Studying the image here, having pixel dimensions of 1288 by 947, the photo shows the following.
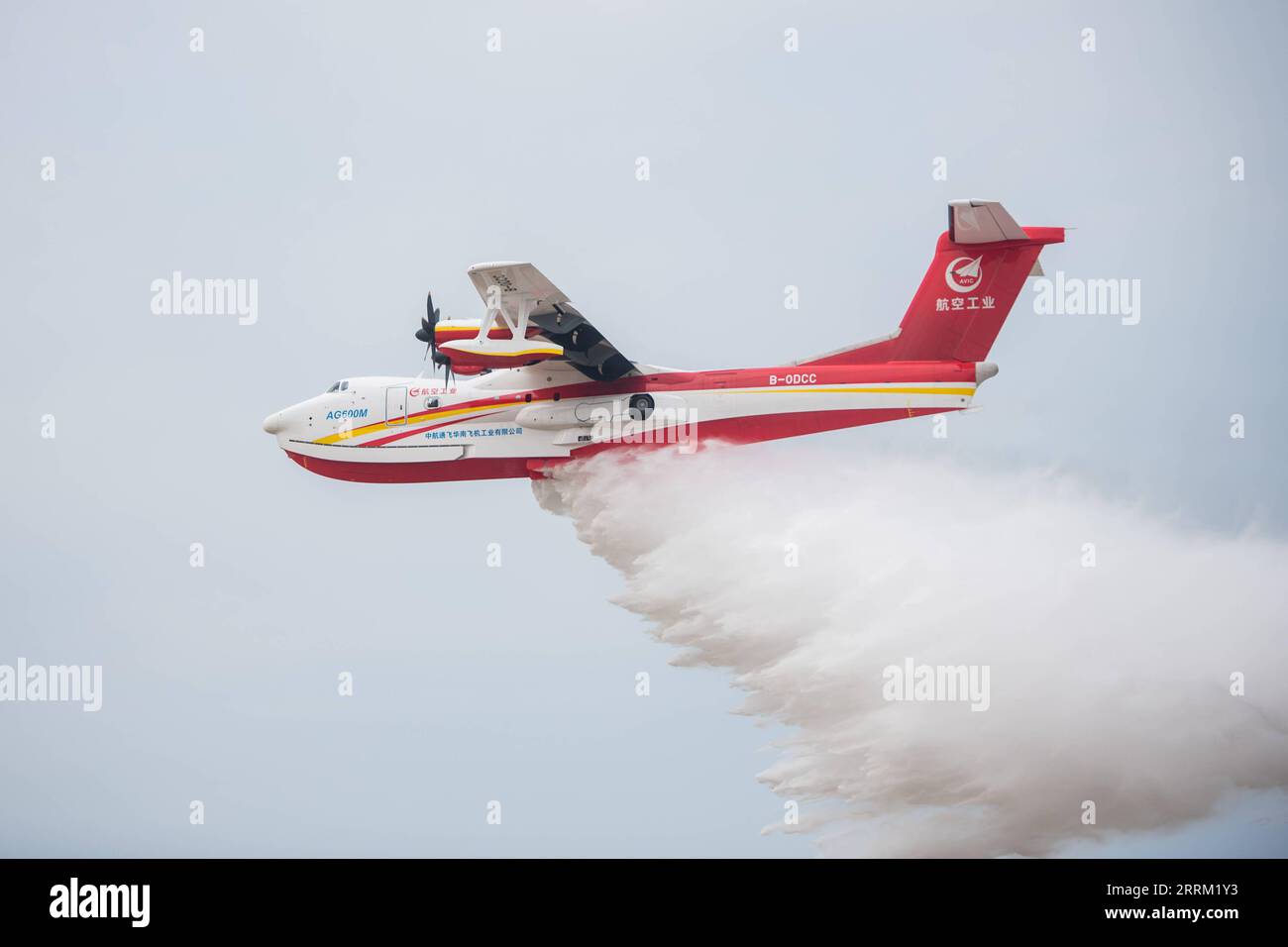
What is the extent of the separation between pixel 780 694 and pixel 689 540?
2.47m

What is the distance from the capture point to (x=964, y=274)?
84.2 feet

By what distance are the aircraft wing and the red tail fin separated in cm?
282

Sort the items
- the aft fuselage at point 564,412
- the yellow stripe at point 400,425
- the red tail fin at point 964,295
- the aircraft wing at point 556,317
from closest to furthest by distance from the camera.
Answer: the aircraft wing at point 556,317
the red tail fin at point 964,295
the aft fuselage at point 564,412
the yellow stripe at point 400,425

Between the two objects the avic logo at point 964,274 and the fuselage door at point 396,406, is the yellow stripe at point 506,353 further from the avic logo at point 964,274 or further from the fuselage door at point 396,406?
the avic logo at point 964,274

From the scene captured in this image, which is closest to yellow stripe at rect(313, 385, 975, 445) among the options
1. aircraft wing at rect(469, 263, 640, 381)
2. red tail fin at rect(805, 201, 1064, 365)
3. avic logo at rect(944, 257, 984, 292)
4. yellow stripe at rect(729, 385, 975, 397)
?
yellow stripe at rect(729, 385, 975, 397)

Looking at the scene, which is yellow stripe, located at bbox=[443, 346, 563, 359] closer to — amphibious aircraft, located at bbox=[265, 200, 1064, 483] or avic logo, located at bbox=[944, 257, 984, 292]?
amphibious aircraft, located at bbox=[265, 200, 1064, 483]

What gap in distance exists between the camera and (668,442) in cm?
2603

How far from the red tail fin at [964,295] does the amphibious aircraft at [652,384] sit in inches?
0.8

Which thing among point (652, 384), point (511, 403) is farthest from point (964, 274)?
point (511, 403)

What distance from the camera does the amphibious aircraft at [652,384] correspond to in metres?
25.4

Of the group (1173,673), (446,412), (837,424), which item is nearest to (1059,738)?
(1173,673)

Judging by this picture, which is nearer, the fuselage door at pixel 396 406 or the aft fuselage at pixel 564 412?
the aft fuselage at pixel 564 412

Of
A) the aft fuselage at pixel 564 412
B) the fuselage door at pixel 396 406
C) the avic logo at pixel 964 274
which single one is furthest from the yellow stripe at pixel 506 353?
the avic logo at pixel 964 274
